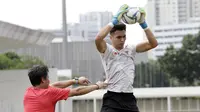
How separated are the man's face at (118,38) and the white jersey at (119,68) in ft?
0.13

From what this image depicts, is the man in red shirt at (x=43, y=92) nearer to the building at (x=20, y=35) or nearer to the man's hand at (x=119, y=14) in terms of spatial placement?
the man's hand at (x=119, y=14)

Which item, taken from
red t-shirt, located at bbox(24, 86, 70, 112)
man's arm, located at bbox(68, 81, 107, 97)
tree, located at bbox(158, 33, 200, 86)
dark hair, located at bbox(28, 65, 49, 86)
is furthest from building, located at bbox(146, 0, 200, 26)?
dark hair, located at bbox(28, 65, 49, 86)

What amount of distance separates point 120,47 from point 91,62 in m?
27.4

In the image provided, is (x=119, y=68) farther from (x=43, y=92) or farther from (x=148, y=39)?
(x=43, y=92)

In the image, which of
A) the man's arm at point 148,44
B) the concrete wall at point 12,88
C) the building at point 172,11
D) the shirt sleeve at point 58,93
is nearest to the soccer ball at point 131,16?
the man's arm at point 148,44

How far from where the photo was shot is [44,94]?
5.07 meters

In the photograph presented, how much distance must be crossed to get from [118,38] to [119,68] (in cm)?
26

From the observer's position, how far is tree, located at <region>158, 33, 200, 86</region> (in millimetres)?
A: 46281

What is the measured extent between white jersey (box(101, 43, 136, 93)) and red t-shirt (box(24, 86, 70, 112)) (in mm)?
425

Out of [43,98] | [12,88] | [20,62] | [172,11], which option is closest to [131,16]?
[43,98]

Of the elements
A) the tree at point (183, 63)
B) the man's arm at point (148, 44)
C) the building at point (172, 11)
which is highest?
the building at point (172, 11)

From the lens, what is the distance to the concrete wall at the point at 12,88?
1285 cm

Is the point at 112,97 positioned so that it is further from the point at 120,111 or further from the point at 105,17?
the point at 105,17

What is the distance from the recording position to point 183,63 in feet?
153
